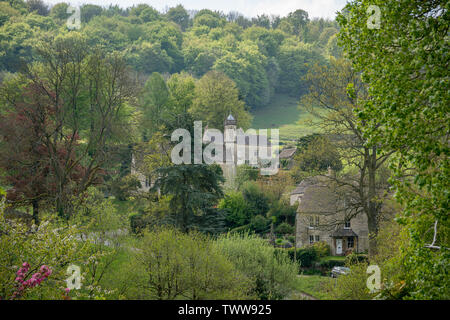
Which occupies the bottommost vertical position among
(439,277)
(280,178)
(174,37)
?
(439,277)

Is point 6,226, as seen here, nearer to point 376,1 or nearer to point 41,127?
point 376,1

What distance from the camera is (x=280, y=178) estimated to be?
40.4m

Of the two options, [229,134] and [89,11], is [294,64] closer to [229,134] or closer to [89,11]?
[229,134]

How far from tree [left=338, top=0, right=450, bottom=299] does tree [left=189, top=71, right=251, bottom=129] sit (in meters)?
46.9

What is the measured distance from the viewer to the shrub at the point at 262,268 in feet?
54.5

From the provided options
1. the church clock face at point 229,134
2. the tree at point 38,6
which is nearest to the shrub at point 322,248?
the church clock face at point 229,134

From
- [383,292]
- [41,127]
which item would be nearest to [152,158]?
[41,127]

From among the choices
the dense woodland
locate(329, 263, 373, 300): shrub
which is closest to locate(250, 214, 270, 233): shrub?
the dense woodland

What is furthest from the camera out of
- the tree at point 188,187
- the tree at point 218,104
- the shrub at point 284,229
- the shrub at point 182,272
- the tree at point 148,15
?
the tree at point 148,15

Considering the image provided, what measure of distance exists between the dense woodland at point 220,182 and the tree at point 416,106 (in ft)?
0.11

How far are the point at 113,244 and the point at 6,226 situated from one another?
6.40 metres

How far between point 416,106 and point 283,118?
68.6 metres

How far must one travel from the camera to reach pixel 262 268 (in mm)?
17188

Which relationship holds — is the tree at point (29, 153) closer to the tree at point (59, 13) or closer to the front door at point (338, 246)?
the front door at point (338, 246)
